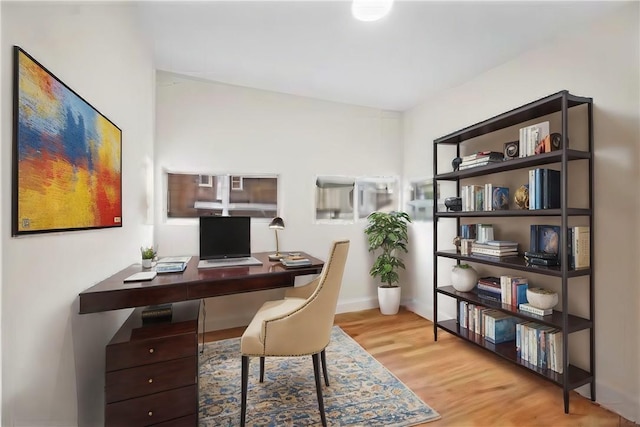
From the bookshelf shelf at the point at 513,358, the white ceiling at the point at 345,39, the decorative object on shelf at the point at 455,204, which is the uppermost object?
the white ceiling at the point at 345,39

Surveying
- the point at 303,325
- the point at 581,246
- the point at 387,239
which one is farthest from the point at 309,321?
the point at 387,239

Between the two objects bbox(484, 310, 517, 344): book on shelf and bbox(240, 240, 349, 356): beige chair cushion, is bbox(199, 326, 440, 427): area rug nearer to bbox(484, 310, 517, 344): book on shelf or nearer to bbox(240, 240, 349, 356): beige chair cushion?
bbox(240, 240, 349, 356): beige chair cushion

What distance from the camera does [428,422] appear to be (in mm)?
1667

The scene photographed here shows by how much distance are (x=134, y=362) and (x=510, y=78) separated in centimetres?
336

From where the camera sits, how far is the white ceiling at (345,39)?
1837mm

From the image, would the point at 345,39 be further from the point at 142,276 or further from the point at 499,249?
the point at 142,276

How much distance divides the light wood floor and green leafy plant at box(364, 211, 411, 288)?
617mm

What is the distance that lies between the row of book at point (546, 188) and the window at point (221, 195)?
239 cm

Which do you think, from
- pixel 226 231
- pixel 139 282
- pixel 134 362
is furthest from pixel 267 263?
pixel 134 362

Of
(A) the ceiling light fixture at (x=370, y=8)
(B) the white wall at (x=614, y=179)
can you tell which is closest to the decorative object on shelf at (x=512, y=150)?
(B) the white wall at (x=614, y=179)

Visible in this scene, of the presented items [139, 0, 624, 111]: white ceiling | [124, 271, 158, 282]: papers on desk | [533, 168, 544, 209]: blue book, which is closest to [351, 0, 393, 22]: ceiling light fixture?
[139, 0, 624, 111]: white ceiling

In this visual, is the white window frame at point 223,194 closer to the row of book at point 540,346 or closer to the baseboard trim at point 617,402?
the row of book at point 540,346

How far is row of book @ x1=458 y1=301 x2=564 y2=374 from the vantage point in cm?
191

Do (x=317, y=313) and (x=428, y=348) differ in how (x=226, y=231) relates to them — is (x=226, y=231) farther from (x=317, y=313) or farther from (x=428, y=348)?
(x=428, y=348)
